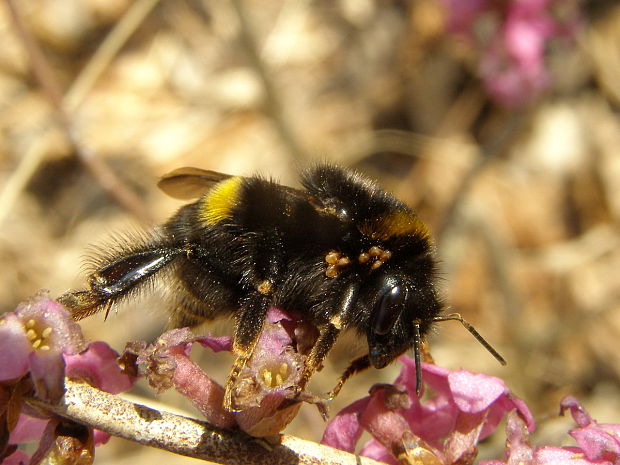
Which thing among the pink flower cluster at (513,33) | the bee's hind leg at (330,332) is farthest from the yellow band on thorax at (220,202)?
the pink flower cluster at (513,33)

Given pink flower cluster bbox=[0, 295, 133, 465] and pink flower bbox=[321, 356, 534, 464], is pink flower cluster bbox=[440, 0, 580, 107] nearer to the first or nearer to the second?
pink flower bbox=[321, 356, 534, 464]

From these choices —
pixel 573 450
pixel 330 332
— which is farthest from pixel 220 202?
pixel 573 450

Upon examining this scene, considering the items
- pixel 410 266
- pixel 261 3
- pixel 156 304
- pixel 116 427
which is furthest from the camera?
pixel 261 3

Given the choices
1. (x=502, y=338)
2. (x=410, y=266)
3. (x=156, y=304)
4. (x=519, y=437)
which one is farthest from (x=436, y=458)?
(x=502, y=338)

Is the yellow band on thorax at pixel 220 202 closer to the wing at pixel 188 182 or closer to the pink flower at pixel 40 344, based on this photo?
the wing at pixel 188 182

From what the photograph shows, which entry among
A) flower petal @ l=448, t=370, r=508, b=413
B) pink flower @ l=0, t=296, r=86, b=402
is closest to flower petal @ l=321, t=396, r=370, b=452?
flower petal @ l=448, t=370, r=508, b=413

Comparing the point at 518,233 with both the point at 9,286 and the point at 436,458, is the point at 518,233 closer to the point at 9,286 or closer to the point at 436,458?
the point at 9,286

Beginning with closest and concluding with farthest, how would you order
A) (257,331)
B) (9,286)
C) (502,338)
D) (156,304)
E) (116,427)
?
(116,427) → (257,331) → (156,304) → (502,338) → (9,286)
